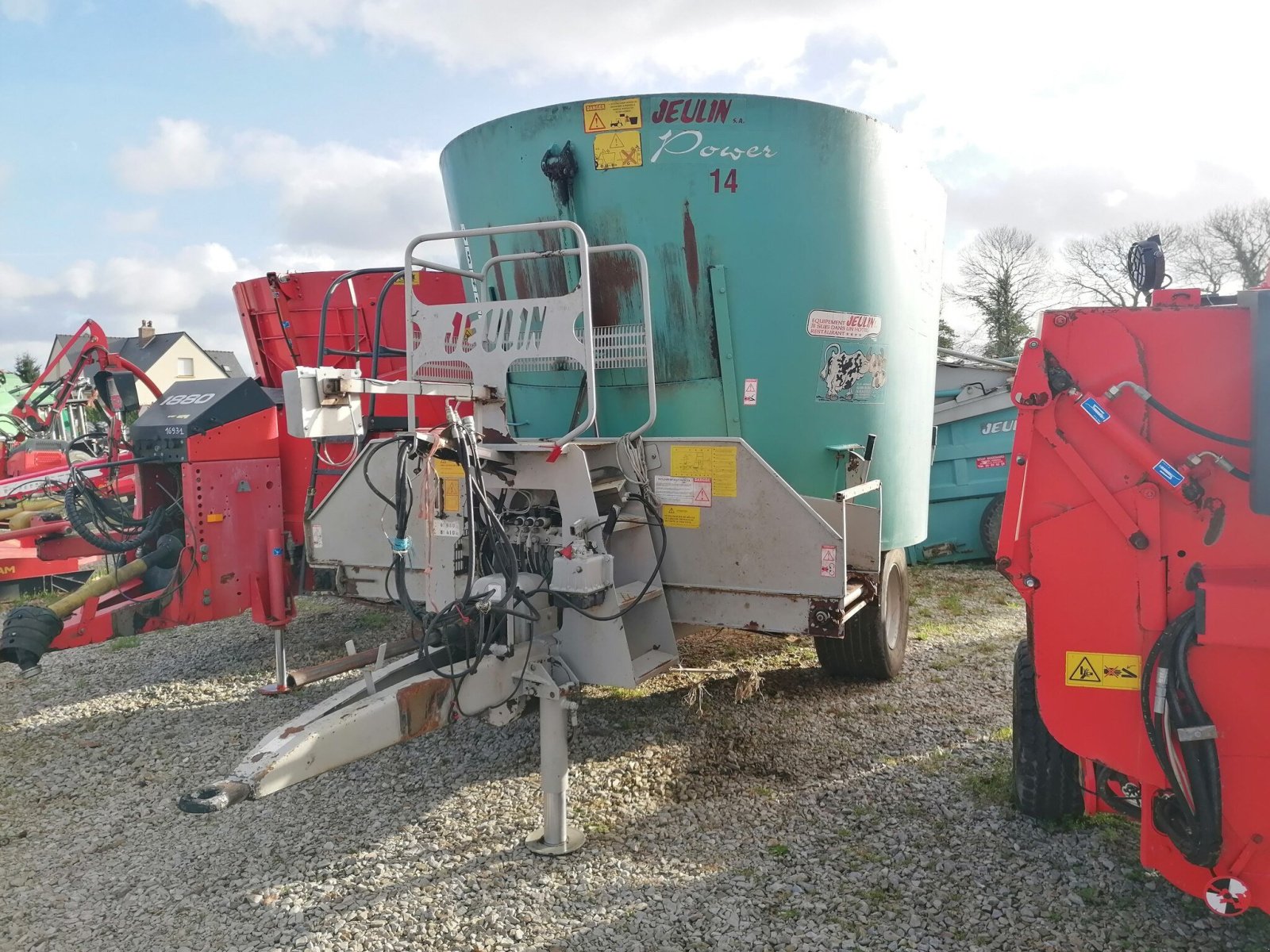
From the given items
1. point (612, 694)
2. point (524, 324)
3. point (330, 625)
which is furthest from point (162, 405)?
point (612, 694)

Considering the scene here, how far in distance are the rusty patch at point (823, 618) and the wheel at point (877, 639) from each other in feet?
3.78

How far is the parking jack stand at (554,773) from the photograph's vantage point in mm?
3021

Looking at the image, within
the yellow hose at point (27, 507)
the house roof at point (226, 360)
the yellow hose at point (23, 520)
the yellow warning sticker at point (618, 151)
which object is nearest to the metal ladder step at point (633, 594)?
the yellow warning sticker at point (618, 151)

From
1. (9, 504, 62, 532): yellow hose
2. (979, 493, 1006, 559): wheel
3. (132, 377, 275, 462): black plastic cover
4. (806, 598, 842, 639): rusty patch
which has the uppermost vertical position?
(132, 377, 275, 462): black plastic cover

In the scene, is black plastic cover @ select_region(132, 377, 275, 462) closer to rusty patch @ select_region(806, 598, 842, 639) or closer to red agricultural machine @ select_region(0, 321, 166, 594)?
red agricultural machine @ select_region(0, 321, 166, 594)

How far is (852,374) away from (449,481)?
1.90 m

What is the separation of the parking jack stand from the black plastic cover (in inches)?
111

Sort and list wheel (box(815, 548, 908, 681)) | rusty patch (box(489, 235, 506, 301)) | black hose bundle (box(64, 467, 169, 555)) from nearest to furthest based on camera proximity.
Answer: rusty patch (box(489, 235, 506, 301)) → wheel (box(815, 548, 908, 681)) → black hose bundle (box(64, 467, 169, 555))

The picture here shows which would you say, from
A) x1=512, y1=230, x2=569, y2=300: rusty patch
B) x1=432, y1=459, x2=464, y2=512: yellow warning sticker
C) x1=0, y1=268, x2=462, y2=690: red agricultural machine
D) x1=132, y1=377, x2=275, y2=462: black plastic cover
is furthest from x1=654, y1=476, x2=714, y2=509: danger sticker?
x1=132, y1=377, x2=275, y2=462: black plastic cover

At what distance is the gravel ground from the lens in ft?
8.50

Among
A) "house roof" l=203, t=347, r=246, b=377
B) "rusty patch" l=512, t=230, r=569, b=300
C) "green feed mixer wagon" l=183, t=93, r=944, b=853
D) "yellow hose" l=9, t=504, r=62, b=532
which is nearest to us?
"green feed mixer wagon" l=183, t=93, r=944, b=853

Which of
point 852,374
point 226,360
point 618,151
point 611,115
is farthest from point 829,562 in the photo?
point 226,360

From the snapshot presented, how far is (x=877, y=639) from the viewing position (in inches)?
177

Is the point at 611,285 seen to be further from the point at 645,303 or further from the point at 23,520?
the point at 23,520
